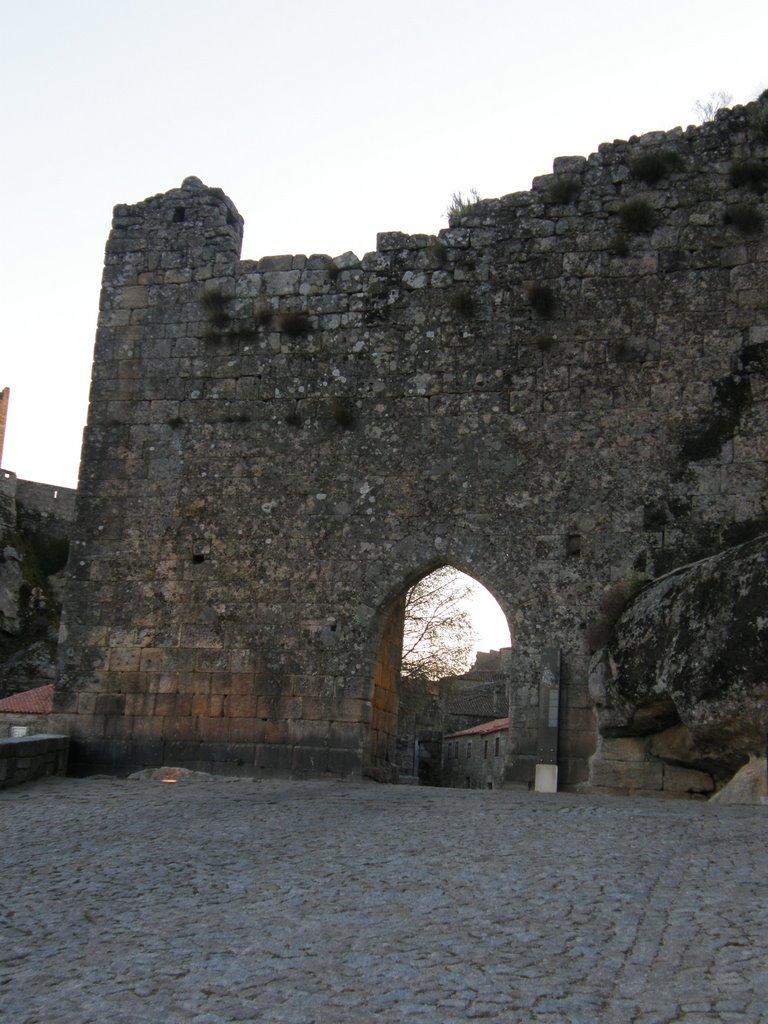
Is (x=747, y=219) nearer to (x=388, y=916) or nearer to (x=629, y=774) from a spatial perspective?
(x=629, y=774)

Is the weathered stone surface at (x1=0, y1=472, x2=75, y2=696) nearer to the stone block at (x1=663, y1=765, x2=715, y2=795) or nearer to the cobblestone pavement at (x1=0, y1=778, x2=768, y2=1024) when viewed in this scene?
the stone block at (x1=663, y1=765, x2=715, y2=795)

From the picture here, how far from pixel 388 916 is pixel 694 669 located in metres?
4.04

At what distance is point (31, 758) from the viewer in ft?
31.7

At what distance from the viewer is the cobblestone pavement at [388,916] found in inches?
141

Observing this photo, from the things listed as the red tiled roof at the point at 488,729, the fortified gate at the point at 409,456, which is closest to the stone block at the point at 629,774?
the fortified gate at the point at 409,456

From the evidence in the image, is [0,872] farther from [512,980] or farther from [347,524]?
[347,524]

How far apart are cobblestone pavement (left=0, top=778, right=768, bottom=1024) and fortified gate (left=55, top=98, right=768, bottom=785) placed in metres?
2.95

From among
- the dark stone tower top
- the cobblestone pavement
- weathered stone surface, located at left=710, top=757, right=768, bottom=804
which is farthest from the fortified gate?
the cobblestone pavement

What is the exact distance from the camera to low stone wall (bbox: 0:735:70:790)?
29.9 feet

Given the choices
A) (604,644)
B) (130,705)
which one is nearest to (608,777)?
(604,644)

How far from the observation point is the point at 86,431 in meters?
11.6

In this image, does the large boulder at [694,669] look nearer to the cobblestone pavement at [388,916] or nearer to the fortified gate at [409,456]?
the fortified gate at [409,456]

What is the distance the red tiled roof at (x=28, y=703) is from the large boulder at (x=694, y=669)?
2159 cm

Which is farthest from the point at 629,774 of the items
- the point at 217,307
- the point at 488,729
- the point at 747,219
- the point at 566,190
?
the point at 488,729
